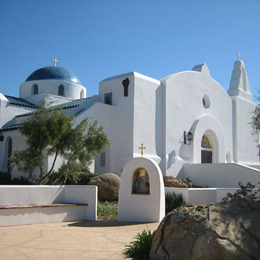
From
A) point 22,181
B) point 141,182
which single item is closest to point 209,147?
point 22,181

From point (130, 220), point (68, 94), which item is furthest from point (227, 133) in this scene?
point (130, 220)

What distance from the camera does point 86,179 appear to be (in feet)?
50.6

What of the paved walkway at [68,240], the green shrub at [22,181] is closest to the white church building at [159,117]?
the green shrub at [22,181]

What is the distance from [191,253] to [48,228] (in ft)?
15.8

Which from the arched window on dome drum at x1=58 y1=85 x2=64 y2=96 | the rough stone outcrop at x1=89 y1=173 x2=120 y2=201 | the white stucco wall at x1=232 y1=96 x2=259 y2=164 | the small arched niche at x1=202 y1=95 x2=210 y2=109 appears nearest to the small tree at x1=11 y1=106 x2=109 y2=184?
the rough stone outcrop at x1=89 y1=173 x2=120 y2=201

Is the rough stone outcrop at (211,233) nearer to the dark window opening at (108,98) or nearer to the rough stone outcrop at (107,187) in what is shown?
the rough stone outcrop at (107,187)

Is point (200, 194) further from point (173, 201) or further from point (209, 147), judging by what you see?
point (209, 147)

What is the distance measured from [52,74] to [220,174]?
1413 centimetres

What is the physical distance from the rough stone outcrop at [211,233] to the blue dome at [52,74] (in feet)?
70.6

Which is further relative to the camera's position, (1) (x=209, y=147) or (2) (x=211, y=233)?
(1) (x=209, y=147)

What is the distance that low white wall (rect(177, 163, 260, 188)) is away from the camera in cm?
1920

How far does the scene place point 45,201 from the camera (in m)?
10.4

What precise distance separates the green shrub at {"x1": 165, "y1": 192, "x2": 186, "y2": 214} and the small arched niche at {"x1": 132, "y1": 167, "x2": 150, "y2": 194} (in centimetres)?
180

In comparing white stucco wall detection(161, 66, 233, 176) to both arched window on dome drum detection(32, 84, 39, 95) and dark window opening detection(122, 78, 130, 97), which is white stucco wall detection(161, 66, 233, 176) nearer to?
dark window opening detection(122, 78, 130, 97)
